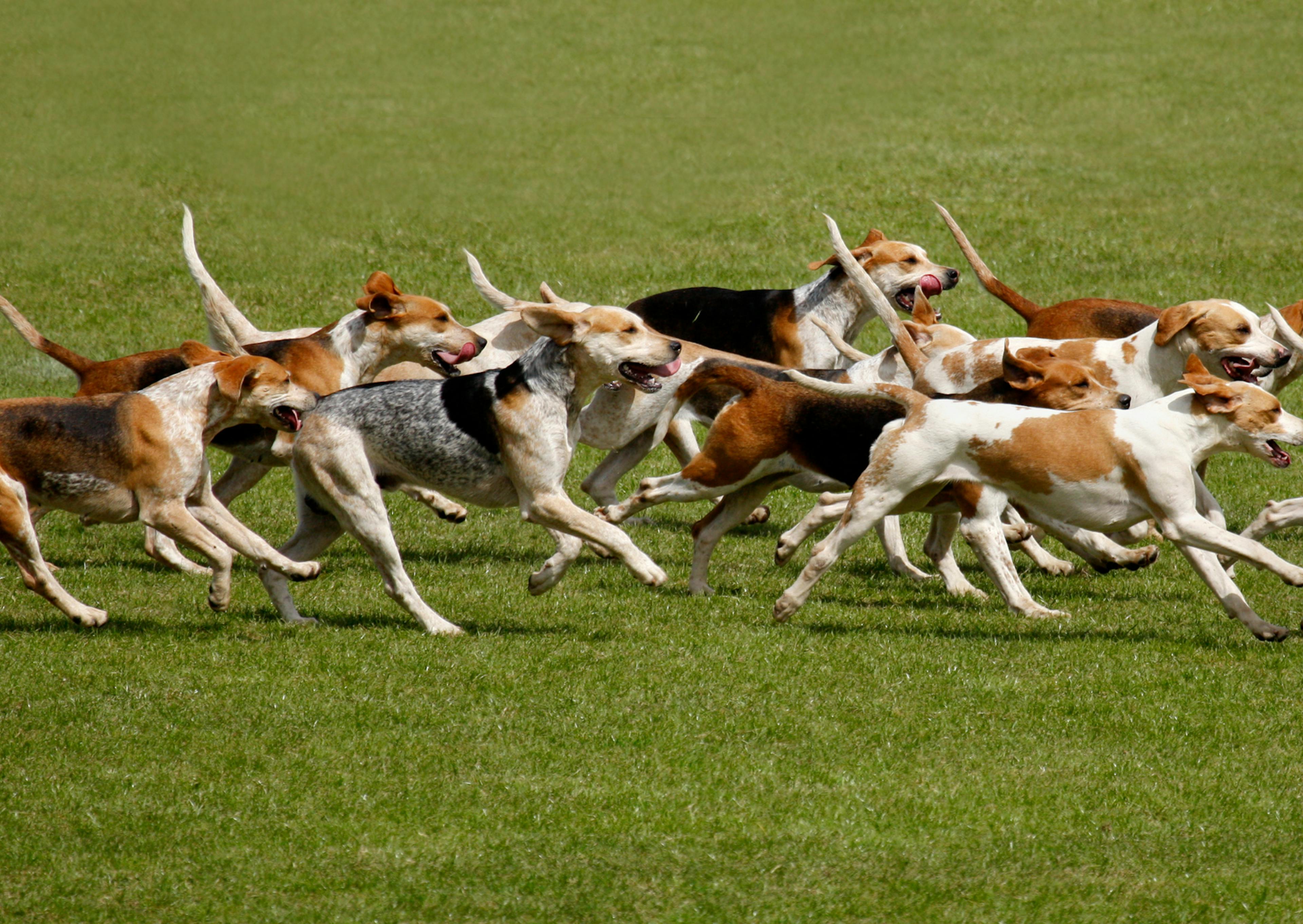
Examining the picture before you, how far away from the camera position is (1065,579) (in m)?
9.15

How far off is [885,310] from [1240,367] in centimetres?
199

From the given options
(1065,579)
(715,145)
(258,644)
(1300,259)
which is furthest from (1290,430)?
(715,145)

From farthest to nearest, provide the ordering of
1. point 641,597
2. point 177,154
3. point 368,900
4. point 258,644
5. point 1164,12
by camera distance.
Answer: point 1164,12 → point 177,154 → point 641,597 → point 258,644 → point 368,900

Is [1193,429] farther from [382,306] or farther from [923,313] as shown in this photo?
[382,306]

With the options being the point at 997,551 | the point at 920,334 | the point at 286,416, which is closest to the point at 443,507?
the point at 286,416

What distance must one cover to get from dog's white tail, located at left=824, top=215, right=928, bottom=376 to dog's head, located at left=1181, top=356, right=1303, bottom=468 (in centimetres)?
194

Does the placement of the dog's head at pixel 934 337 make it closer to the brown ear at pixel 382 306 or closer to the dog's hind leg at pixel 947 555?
the dog's hind leg at pixel 947 555

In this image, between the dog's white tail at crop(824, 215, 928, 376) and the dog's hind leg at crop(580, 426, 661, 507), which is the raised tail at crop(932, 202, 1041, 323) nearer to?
the dog's white tail at crop(824, 215, 928, 376)

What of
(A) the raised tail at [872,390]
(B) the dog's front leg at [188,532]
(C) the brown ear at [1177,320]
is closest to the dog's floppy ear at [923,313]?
(C) the brown ear at [1177,320]

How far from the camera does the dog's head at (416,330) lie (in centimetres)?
970

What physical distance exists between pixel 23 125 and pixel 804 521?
65.1 feet

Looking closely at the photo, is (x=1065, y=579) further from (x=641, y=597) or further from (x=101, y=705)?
(x=101, y=705)

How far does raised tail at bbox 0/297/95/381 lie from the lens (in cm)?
931

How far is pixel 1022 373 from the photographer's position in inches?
330
